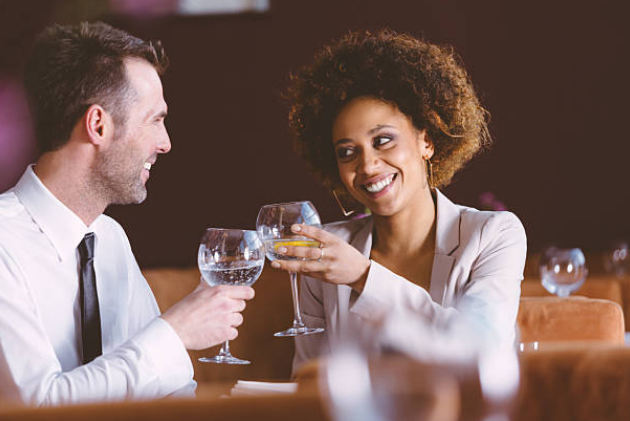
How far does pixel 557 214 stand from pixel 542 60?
3.59ft

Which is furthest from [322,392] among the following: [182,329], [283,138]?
[283,138]

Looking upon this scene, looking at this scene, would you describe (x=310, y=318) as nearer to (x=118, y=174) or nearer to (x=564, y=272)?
(x=118, y=174)

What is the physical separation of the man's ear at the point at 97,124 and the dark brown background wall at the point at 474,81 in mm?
3118

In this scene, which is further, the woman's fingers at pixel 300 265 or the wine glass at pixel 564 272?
the wine glass at pixel 564 272

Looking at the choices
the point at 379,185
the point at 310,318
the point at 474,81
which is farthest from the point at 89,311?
the point at 474,81

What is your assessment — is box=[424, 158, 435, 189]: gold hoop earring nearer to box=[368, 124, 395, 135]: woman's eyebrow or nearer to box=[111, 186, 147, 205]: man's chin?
box=[368, 124, 395, 135]: woman's eyebrow

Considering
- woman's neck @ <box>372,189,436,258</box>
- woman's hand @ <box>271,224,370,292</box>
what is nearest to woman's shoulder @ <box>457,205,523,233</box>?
woman's neck @ <box>372,189,436,258</box>

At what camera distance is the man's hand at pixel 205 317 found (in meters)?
1.27

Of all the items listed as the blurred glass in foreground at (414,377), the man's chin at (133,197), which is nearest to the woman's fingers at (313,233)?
the man's chin at (133,197)

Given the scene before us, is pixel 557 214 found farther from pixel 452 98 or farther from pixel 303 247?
pixel 303 247

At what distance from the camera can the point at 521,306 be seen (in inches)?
81.2

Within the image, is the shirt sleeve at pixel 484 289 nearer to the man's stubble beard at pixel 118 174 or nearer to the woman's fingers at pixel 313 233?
the woman's fingers at pixel 313 233

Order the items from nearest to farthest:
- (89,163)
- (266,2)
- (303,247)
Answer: (303,247)
(89,163)
(266,2)

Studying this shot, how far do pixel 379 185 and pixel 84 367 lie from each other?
3.35 feet
